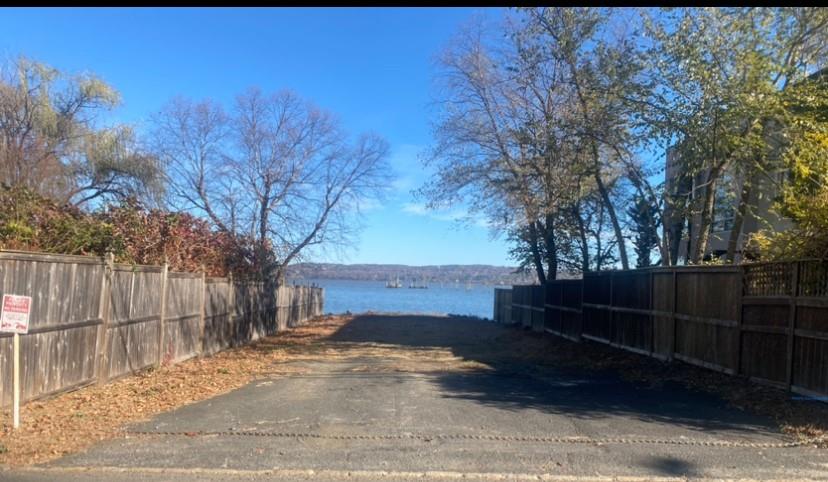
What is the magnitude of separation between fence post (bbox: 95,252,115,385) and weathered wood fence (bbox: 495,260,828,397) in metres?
9.95

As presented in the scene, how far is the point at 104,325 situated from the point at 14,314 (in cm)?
304

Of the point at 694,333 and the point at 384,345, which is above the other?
the point at 694,333

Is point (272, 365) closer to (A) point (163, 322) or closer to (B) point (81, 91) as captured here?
(A) point (163, 322)

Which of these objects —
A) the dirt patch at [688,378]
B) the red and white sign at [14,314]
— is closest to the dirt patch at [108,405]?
the red and white sign at [14,314]

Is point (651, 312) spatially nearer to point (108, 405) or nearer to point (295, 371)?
point (295, 371)

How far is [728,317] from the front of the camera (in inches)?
454

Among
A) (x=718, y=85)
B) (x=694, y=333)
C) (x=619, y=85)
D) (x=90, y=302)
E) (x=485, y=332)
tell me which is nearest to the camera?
(x=90, y=302)

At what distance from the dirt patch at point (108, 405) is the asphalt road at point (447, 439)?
331 millimetres

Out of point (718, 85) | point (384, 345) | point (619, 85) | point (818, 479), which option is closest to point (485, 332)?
point (384, 345)

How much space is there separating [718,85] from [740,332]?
5.48 metres

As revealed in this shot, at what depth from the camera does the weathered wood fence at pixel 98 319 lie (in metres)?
8.52

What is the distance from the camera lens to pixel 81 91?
2391cm

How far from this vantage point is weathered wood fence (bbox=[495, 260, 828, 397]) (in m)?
9.30

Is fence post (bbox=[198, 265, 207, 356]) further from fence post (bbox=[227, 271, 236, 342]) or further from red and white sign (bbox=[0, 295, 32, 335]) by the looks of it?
red and white sign (bbox=[0, 295, 32, 335])
